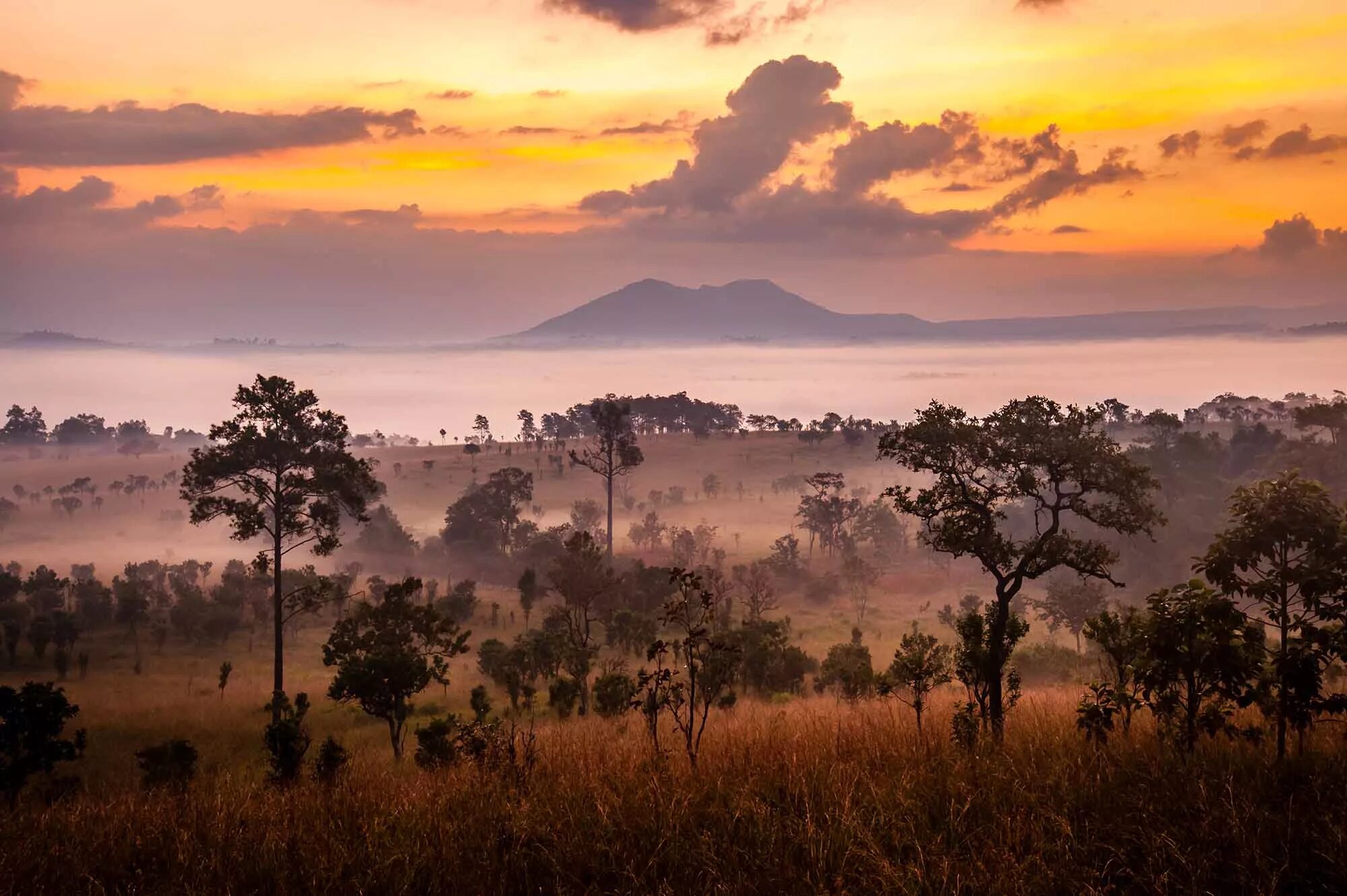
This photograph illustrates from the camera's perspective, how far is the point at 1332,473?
229ft

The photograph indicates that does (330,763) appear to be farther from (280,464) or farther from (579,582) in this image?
(579,582)

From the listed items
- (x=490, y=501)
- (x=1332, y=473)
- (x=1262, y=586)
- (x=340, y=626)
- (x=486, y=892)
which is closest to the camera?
(x=486, y=892)

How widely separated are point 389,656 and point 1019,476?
19242 millimetres

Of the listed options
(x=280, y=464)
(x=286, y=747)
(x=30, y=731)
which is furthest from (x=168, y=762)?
(x=280, y=464)

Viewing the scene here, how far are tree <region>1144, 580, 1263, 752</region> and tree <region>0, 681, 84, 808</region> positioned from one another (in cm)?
2125

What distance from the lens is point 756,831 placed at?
6.94m

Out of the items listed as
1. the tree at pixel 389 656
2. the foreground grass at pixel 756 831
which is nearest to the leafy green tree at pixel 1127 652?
the foreground grass at pixel 756 831

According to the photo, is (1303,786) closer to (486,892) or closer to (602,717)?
(486,892)

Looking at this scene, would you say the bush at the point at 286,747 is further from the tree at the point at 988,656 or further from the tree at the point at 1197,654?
the tree at the point at 1197,654

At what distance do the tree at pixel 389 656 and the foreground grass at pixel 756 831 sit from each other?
16.2 m

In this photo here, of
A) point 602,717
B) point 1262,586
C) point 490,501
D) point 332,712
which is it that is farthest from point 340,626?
point 490,501

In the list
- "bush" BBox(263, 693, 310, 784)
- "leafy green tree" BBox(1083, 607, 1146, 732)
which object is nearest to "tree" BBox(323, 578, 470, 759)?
"bush" BBox(263, 693, 310, 784)

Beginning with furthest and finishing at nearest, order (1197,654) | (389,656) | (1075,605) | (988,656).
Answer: (1075,605), (389,656), (988,656), (1197,654)

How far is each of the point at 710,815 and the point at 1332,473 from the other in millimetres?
84485
